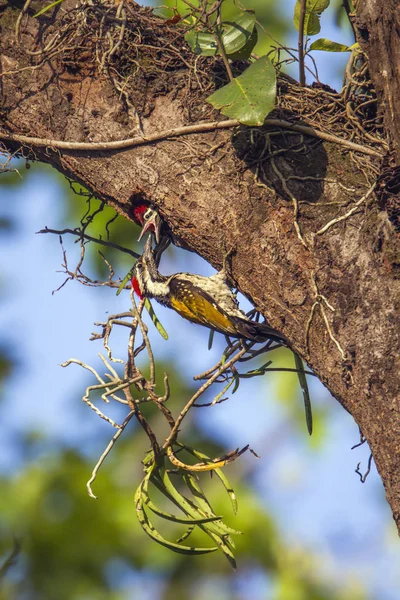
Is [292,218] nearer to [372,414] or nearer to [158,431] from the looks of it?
[372,414]

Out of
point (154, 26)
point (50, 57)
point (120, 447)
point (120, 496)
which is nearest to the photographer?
point (50, 57)

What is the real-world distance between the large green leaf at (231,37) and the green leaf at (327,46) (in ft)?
1.83

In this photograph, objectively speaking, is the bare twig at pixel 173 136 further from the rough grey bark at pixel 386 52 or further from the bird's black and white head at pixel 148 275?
the bird's black and white head at pixel 148 275

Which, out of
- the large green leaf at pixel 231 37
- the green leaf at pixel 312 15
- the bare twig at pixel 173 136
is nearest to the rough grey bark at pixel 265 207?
the bare twig at pixel 173 136

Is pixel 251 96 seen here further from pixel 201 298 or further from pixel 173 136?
pixel 201 298

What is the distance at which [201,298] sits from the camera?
384cm

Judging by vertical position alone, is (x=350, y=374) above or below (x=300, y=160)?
below

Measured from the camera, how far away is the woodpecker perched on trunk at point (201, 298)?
3.12m

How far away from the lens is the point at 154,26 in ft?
10.1

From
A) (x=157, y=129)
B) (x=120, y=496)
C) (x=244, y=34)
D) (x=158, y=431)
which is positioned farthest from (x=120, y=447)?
(x=244, y=34)

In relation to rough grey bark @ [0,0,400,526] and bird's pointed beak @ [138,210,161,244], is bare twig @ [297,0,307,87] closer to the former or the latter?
rough grey bark @ [0,0,400,526]

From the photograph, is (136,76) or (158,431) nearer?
(136,76)

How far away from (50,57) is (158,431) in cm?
415

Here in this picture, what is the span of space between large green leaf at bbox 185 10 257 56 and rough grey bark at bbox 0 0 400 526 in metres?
0.13
